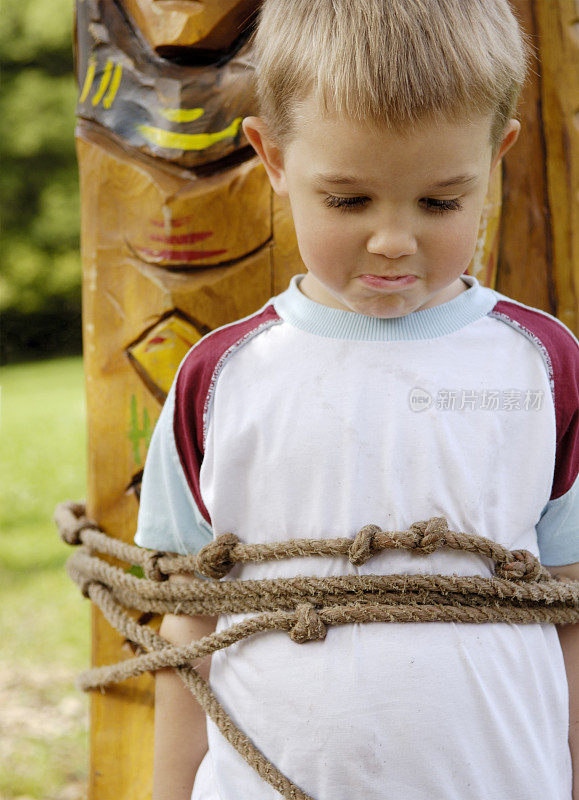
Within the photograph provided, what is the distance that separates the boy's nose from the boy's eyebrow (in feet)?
0.17

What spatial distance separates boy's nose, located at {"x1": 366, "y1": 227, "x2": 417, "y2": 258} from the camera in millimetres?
907

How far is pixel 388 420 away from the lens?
988 mm

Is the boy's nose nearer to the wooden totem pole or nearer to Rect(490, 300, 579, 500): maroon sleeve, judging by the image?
Rect(490, 300, 579, 500): maroon sleeve

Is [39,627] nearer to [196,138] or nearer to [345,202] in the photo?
[196,138]

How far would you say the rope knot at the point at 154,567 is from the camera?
1141 millimetres

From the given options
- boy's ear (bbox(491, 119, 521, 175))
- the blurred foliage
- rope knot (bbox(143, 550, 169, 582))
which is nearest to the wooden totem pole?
rope knot (bbox(143, 550, 169, 582))

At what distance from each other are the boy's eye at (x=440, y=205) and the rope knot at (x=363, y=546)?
0.34 m

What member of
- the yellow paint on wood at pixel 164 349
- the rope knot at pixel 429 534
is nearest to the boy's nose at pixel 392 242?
the rope knot at pixel 429 534

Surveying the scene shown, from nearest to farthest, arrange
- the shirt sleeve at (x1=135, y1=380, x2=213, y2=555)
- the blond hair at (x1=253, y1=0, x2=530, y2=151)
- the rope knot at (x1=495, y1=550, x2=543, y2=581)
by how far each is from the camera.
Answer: the blond hair at (x1=253, y1=0, x2=530, y2=151) < the rope knot at (x1=495, y1=550, x2=543, y2=581) < the shirt sleeve at (x1=135, y1=380, x2=213, y2=555)

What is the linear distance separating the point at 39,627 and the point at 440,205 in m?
2.69

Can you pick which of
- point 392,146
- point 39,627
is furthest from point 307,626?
point 39,627

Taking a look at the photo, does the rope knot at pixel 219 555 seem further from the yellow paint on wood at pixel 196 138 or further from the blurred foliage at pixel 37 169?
the blurred foliage at pixel 37 169

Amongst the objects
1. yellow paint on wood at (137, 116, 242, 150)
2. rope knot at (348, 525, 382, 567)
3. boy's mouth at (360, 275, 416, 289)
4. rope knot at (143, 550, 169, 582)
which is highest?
yellow paint on wood at (137, 116, 242, 150)

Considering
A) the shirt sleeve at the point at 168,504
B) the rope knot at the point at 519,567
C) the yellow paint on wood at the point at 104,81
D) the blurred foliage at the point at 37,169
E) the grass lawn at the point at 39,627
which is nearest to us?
the rope knot at the point at 519,567
